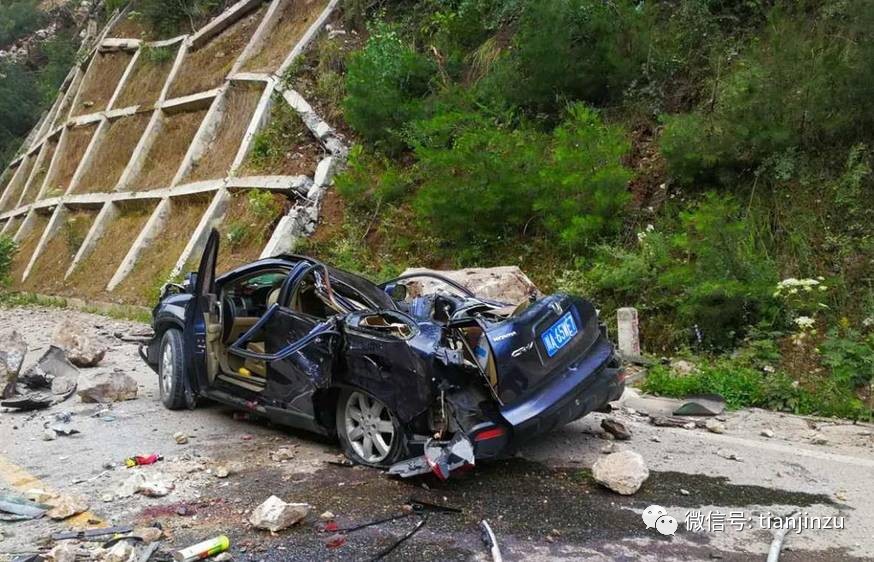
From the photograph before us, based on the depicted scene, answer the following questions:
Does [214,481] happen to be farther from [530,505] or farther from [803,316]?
[803,316]

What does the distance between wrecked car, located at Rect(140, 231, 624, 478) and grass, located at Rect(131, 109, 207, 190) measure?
14925 millimetres

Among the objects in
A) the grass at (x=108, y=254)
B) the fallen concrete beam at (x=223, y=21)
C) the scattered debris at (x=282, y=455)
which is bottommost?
the grass at (x=108, y=254)

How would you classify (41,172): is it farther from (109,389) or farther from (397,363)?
(397,363)

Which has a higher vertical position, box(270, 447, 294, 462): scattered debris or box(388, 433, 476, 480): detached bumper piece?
box(388, 433, 476, 480): detached bumper piece

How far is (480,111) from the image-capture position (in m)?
12.9

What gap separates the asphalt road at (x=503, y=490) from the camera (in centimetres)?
424

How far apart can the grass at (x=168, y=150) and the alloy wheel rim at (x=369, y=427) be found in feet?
54.4

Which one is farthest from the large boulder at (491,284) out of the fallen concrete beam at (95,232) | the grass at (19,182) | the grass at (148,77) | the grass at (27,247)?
the grass at (19,182)

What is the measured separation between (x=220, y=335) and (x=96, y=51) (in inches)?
1054

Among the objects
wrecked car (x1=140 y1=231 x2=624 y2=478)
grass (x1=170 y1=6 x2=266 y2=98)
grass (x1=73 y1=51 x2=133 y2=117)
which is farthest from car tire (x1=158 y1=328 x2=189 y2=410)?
grass (x1=73 y1=51 x2=133 y2=117)

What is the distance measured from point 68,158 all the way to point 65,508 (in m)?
24.8

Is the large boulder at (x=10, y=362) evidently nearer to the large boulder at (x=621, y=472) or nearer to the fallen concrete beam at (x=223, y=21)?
the large boulder at (x=621, y=472)

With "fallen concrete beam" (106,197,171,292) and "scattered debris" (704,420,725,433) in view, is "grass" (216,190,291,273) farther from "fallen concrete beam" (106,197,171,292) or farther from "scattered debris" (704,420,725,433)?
"scattered debris" (704,420,725,433)

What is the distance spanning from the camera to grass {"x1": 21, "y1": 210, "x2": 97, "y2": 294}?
21594 millimetres
